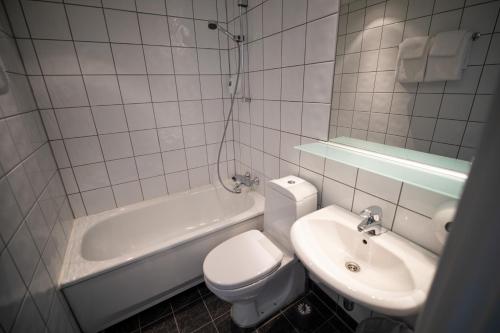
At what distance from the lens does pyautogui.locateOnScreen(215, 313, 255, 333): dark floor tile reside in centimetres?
127

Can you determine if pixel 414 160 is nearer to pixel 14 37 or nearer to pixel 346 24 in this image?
pixel 346 24

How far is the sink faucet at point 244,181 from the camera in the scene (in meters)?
1.89

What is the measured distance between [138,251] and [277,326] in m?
0.94

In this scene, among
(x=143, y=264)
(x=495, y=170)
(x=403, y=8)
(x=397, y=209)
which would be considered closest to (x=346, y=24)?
(x=403, y=8)

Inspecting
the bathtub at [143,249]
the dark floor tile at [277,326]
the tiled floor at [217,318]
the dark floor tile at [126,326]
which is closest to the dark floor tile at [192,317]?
the tiled floor at [217,318]

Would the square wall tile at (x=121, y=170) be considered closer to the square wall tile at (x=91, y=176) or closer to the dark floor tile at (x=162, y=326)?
the square wall tile at (x=91, y=176)

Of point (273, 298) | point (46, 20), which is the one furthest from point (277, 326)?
point (46, 20)

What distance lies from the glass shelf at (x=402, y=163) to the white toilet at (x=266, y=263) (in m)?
0.28

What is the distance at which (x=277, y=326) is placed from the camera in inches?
51.0

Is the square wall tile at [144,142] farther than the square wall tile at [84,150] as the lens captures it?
Yes

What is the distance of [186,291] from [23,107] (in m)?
1.44

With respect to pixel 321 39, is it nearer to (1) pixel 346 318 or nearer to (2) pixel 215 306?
(1) pixel 346 318

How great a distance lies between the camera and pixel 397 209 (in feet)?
2.97

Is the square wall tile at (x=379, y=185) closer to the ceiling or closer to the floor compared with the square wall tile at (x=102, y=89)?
closer to the floor
